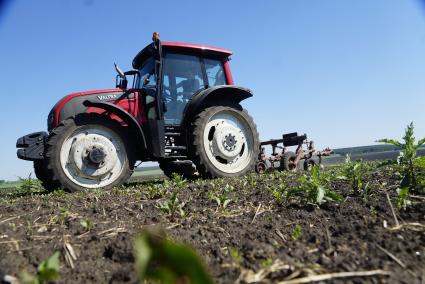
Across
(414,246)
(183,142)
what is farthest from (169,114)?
(414,246)

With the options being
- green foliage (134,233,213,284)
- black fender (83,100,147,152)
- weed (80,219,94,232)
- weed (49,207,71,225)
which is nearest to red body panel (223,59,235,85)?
black fender (83,100,147,152)

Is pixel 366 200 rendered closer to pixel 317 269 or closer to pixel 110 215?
pixel 317 269

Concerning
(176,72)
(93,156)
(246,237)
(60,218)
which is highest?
(176,72)

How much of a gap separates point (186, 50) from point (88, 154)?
236 centimetres

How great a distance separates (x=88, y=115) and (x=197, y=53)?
7.16 feet

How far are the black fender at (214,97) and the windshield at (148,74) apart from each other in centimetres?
68

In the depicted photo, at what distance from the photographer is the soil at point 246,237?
1252 mm

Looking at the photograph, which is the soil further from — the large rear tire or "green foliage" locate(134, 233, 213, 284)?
the large rear tire

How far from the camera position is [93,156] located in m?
4.55

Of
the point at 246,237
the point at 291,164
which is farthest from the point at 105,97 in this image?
the point at 291,164

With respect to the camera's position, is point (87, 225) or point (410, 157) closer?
point (87, 225)

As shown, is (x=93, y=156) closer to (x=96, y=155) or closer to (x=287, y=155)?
(x=96, y=155)

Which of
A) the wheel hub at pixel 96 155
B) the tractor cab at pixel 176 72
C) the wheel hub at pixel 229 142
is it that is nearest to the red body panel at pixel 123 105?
the tractor cab at pixel 176 72

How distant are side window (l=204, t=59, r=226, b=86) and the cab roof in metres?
0.12
